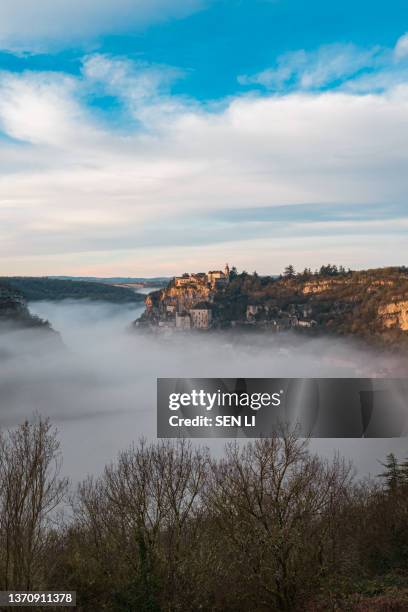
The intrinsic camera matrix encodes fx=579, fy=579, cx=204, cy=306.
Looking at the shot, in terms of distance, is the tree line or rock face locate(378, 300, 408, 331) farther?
rock face locate(378, 300, 408, 331)

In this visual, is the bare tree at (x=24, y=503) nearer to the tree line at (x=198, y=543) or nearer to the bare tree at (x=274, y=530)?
the tree line at (x=198, y=543)

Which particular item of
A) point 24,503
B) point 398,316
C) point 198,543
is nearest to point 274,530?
point 198,543

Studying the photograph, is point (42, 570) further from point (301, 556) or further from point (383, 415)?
point (383, 415)

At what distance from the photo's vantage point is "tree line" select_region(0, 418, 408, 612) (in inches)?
837

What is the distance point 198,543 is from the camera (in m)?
23.6

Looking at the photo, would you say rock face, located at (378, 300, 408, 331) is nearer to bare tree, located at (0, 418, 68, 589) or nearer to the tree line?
the tree line

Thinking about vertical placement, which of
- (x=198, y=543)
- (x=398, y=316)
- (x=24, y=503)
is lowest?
(x=198, y=543)

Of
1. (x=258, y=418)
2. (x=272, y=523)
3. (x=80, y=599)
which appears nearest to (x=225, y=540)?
(x=272, y=523)

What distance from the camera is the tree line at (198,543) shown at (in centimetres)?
2127

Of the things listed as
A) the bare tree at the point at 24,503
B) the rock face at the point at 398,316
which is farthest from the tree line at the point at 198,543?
the rock face at the point at 398,316

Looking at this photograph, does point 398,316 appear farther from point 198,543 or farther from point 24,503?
point 24,503

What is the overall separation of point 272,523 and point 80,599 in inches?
342

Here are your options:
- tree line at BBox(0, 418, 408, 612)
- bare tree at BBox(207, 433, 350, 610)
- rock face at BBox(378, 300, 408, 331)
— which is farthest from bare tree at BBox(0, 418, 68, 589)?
rock face at BBox(378, 300, 408, 331)

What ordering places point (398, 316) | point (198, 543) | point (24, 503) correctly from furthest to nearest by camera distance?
point (398, 316)
point (198, 543)
point (24, 503)
